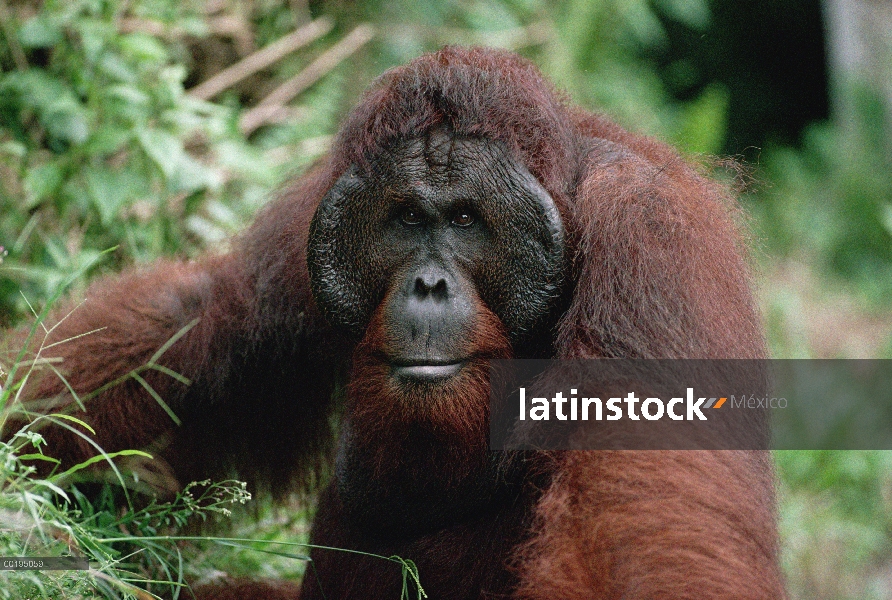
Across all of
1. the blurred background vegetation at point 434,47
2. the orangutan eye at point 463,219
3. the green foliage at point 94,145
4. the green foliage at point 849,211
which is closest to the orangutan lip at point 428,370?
the orangutan eye at point 463,219

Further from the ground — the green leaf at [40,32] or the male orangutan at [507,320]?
the green leaf at [40,32]

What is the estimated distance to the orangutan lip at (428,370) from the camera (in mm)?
3285

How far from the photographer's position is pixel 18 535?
287cm

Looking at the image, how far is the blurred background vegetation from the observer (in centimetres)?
580

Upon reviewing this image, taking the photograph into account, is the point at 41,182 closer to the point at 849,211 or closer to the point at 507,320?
the point at 507,320

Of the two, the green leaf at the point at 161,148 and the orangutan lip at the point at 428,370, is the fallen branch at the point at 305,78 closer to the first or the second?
the green leaf at the point at 161,148

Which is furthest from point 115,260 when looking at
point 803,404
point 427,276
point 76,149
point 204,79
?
point 803,404

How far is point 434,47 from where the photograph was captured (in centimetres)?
884

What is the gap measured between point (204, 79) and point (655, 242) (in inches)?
211

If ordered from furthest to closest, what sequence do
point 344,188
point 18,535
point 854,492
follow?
point 854,492
point 344,188
point 18,535

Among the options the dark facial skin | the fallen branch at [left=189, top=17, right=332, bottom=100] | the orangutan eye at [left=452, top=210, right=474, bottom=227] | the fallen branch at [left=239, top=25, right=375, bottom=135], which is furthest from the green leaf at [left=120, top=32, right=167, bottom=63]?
the orangutan eye at [left=452, top=210, right=474, bottom=227]

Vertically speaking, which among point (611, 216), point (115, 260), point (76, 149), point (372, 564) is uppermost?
point (76, 149)

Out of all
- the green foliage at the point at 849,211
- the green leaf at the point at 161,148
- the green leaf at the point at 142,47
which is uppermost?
the green foliage at the point at 849,211

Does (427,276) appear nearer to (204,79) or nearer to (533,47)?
(204,79)
